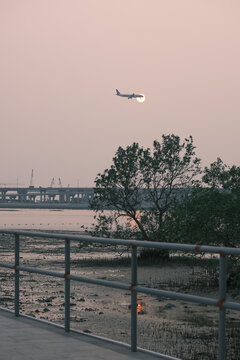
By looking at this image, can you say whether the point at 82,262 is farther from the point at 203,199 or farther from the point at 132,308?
the point at 203,199

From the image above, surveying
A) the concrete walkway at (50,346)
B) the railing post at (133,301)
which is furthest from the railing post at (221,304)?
the railing post at (133,301)

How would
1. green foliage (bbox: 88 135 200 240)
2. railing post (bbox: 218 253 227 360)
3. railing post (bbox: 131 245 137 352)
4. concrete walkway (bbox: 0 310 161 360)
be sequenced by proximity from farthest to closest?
green foliage (bbox: 88 135 200 240) < railing post (bbox: 131 245 137 352) < concrete walkway (bbox: 0 310 161 360) < railing post (bbox: 218 253 227 360)

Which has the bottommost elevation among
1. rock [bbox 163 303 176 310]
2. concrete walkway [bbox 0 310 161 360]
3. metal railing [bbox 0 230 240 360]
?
concrete walkway [bbox 0 310 161 360]

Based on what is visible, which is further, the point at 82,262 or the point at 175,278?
the point at 82,262

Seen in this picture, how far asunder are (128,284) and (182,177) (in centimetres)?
4059

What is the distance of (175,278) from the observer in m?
9.07

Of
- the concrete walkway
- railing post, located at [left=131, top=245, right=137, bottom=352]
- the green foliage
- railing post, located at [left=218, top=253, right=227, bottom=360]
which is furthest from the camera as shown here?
the green foliage

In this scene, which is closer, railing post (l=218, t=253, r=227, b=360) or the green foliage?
railing post (l=218, t=253, r=227, b=360)

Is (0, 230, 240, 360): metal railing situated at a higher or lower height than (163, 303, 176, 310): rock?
higher

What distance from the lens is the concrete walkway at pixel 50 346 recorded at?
807 cm

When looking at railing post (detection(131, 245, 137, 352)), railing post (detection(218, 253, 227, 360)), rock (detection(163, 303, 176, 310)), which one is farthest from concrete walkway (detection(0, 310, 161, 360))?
railing post (detection(218, 253, 227, 360))

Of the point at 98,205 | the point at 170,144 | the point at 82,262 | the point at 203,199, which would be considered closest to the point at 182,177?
the point at 170,144

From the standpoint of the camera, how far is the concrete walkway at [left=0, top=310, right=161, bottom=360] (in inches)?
318

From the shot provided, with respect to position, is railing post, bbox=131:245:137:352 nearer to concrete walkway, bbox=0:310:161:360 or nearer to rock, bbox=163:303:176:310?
concrete walkway, bbox=0:310:161:360
